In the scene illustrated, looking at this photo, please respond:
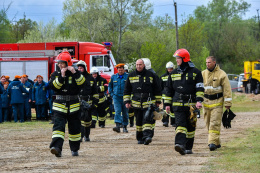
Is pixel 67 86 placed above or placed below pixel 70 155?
above

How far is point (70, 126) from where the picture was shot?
10328mm

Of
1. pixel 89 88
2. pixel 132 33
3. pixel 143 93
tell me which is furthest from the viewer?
pixel 132 33

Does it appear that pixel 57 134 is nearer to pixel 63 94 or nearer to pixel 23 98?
pixel 63 94

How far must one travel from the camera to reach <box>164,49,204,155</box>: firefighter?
10289 mm

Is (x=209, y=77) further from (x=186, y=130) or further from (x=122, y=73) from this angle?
(x=122, y=73)

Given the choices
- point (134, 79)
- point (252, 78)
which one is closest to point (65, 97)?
point (134, 79)

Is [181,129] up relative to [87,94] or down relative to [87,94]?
down

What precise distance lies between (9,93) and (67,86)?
11766mm

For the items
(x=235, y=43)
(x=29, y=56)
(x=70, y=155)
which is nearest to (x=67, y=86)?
(x=70, y=155)

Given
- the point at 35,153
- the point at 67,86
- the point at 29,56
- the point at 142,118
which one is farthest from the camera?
the point at 29,56

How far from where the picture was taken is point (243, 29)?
7719 cm

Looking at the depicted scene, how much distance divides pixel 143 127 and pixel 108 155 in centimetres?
210

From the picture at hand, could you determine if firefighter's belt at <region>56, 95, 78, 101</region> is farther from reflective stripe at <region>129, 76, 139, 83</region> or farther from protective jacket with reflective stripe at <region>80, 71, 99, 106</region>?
protective jacket with reflective stripe at <region>80, 71, 99, 106</region>

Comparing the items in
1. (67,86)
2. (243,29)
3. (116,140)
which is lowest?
(116,140)
